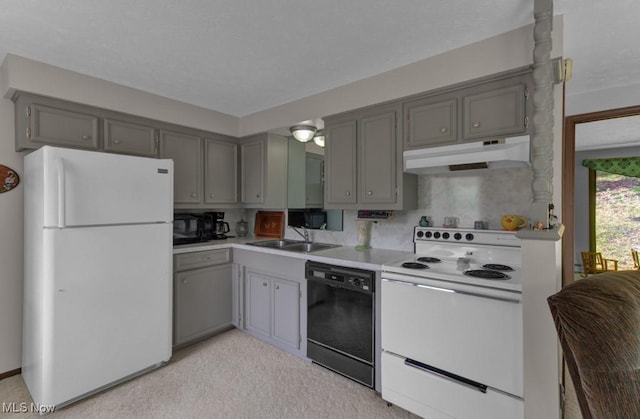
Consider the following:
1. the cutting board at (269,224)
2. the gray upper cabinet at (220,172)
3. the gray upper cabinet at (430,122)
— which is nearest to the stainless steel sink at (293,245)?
the cutting board at (269,224)

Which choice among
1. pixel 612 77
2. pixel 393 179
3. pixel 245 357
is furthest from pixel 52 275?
pixel 612 77

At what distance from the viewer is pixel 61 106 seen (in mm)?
2232

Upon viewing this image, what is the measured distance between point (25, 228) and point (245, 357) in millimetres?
2019

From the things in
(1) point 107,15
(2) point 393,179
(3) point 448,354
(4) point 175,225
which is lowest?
(3) point 448,354

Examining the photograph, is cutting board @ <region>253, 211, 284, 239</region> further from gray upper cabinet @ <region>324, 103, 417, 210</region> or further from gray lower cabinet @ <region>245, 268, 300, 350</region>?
gray upper cabinet @ <region>324, 103, 417, 210</region>

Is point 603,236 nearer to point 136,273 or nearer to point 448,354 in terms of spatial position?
point 448,354

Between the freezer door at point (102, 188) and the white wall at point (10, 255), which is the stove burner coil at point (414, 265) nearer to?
the freezer door at point (102, 188)

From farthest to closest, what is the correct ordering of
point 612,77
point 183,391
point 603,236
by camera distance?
point 603,236
point 612,77
point 183,391

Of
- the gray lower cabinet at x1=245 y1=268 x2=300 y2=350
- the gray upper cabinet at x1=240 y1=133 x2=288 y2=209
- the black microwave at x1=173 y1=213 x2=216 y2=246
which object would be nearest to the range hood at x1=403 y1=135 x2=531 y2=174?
the gray lower cabinet at x1=245 y1=268 x2=300 y2=350

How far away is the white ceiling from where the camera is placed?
1.54m

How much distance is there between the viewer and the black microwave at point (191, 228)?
2992 millimetres

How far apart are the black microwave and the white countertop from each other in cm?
16

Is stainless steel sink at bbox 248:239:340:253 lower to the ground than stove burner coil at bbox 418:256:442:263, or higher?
lower

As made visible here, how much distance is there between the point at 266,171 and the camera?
324cm
